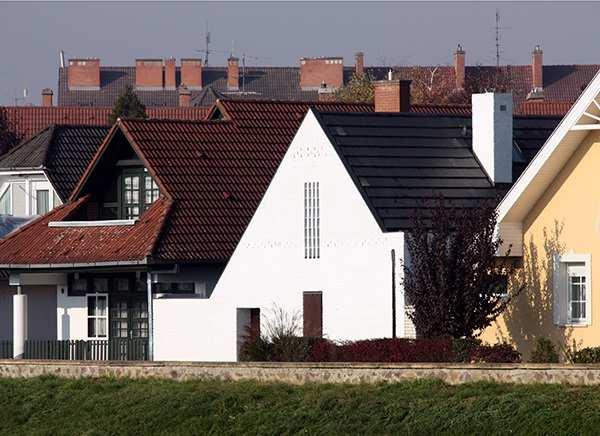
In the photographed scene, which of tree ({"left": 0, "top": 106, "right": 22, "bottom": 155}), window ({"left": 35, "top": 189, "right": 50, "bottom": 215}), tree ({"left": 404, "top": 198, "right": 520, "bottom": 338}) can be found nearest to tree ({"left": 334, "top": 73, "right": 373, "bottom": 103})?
tree ({"left": 0, "top": 106, "right": 22, "bottom": 155})

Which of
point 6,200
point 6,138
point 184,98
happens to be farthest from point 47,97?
point 6,200

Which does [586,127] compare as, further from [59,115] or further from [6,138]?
[59,115]

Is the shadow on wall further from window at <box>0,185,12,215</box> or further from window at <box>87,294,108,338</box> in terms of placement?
window at <box>0,185,12,215</box>

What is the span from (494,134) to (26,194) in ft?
75.0

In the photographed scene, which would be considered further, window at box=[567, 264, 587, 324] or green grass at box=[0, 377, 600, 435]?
window at box=[567, 264, 587, 324]

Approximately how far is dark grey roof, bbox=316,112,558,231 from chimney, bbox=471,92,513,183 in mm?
223

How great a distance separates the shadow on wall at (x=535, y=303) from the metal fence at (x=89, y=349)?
12.3 m

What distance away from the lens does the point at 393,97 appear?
51.3 metres

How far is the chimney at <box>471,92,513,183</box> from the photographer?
44.4m

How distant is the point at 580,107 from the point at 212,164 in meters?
16.6

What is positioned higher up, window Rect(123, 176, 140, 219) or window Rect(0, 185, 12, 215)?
window Rect(0, 185, 12, 215)

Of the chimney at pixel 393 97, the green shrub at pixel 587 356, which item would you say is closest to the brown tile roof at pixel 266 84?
the chimney at pixel 393 97

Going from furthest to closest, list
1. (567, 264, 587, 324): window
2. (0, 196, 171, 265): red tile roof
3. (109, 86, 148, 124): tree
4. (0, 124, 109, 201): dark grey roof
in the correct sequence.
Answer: (109, 86, 148, 124): tree < (0, 124, 109, 201): dark grey roof < (0, 196, 171, 265): red tile roof < (567, 264, 587, 324): window

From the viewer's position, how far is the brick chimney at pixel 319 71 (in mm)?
160375
